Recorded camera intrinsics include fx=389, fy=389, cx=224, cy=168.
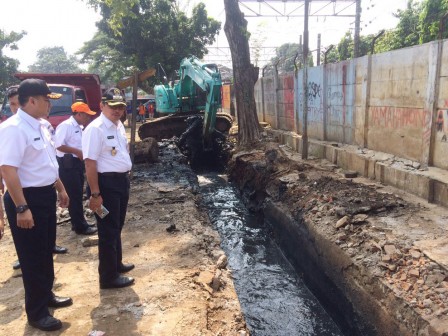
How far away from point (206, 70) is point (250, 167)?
361cm

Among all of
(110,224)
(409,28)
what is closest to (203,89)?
(110,224)

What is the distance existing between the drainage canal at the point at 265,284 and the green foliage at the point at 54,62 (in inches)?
2699

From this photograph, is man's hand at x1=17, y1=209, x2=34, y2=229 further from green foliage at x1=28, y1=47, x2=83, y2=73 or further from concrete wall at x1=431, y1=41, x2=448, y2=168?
green foliage at x1=28, y1=47, x2=83, y2=73

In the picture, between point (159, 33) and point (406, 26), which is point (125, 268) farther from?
point (159, 33)

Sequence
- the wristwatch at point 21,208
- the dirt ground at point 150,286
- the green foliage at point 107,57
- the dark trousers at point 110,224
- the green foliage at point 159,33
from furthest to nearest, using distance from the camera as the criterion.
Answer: the green foliage at point 107,57
the green foliage at point 159,33
the dark trousers at point 110,224
the dirt ground at point 150,286
the wristwatch at point 21,208

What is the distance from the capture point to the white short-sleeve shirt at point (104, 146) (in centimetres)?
356

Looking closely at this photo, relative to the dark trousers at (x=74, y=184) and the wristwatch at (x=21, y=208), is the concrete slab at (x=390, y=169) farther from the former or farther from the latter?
the wristwatch at (x=21, y=208)

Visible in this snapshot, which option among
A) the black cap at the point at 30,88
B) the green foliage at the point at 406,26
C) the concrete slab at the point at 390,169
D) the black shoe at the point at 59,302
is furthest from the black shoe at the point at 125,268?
the green foliage at the point at 406,26

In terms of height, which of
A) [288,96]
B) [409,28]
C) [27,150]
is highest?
[409,28]

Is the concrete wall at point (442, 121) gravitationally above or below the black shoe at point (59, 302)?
above

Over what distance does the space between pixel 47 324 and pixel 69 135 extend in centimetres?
265

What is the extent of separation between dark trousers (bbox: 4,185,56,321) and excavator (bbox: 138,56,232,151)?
27.1 ft

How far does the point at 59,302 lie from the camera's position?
11.4 feet

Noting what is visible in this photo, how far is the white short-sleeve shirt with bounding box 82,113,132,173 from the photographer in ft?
11.7
